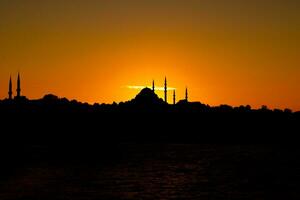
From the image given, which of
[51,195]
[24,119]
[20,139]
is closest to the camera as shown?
[51,195]

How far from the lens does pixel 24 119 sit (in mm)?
143750

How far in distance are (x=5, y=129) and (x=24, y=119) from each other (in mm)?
11778

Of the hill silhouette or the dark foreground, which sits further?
the hill silhouette

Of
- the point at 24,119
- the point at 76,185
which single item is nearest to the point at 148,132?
the point at 24,119

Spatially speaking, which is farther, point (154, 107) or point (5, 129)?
point (154, 107)

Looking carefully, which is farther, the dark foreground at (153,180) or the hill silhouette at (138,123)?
the hill silhouette at (138,123)

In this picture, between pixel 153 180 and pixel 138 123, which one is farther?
pixel 138 123

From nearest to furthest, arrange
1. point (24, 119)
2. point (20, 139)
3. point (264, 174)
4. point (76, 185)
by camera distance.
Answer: point (76, 185) → point (264, 174) → point (20, 139) → point (24, 119)

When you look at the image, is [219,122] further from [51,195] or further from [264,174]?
[51,195]

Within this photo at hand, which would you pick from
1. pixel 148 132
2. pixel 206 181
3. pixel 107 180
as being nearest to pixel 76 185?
pixel 107 180

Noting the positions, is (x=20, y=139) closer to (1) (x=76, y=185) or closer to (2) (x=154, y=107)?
(2) (x=154, y=107)

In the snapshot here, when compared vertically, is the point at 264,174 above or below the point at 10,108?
below

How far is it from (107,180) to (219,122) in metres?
131

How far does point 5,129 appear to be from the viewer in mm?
132250
